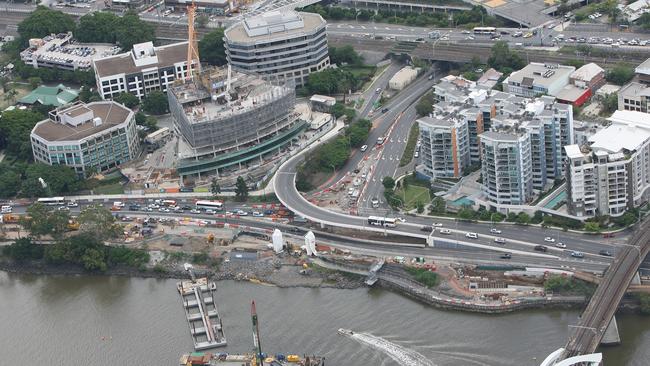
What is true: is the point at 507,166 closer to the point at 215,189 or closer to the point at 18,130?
the point at 215,189

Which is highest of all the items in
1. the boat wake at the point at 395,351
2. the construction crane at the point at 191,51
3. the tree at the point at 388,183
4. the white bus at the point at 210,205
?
the construction crane at the point at 191,51

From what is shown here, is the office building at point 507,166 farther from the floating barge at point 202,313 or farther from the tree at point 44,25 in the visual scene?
the tree at point 44,25

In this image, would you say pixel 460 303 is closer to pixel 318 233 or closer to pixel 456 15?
pixel 318 233

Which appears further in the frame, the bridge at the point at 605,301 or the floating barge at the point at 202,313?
the floating barge at the point at 202,313

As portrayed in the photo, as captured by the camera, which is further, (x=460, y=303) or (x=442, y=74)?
(x=442, y=74)

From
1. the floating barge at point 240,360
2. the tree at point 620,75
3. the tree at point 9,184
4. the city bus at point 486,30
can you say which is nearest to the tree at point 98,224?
the tree at point 9,184

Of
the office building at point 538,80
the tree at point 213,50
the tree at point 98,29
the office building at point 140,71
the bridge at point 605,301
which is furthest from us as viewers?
the tree at point 98,29

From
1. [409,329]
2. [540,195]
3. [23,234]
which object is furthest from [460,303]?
[23,234]
